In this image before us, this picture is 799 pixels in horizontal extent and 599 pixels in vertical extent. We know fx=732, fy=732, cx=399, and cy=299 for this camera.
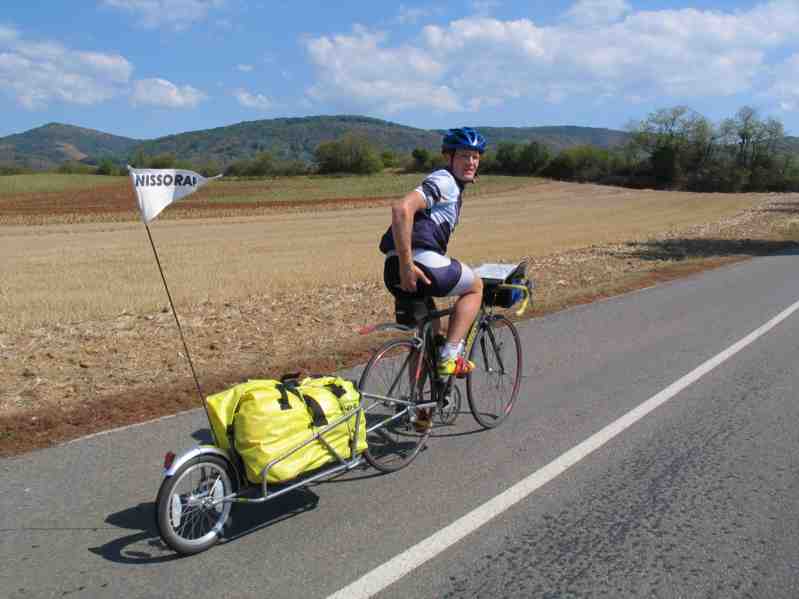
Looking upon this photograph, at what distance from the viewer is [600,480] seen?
15.0 feet

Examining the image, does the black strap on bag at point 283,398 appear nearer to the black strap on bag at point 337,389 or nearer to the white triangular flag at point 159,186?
the black strap on bag at point 337,389

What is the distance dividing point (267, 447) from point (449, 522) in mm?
1070

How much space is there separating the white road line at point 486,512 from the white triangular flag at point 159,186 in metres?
2.28

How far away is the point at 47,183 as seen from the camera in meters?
78.7

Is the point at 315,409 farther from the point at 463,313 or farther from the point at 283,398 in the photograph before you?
the point at 463,313

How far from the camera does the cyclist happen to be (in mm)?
4578

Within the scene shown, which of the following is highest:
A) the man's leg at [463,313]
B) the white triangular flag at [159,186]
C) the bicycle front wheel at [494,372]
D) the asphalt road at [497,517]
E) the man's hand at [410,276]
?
the white triangular flag at [159,186]

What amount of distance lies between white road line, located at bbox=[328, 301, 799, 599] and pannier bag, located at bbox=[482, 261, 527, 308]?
1165 millimetres

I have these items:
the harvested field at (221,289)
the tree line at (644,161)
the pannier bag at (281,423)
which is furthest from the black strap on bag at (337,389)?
the tree line at (644,161)

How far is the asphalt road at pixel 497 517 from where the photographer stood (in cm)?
340

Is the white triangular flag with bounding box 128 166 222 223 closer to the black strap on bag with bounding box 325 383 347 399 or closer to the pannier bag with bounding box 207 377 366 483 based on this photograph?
the pannier bag with bounding box 207 377 366 483

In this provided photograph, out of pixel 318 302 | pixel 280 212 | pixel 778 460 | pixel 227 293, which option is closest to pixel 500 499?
pixel 778 460

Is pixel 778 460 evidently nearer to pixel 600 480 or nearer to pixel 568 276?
pixel 600 480

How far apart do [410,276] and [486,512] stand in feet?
4.78
